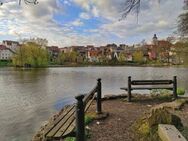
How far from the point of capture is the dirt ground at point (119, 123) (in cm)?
776

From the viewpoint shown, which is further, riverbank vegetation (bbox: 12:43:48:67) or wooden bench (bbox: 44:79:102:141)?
riverbank vegetation (bbox: 12:43:48:67)

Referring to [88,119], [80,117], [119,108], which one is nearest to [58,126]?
[88,119]

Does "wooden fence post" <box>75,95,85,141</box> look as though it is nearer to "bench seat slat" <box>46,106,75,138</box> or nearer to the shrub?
"bench seat slat" <box>46,106,75,138</box>

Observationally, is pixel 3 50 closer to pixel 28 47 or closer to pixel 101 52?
pixel 101 52

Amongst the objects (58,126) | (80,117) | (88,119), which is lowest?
(88,119)

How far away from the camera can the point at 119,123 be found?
368 inches

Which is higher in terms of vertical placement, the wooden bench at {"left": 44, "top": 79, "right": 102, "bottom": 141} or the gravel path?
the wooden bench at {"left": 44, "top": 79, "right": 102, "bottom": 141}

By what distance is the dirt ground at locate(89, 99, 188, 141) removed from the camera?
7.76 metres

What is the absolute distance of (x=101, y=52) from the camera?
171 metres

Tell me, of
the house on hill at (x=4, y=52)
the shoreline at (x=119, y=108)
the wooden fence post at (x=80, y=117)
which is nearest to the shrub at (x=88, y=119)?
the shoreline at (x=119, y=108)

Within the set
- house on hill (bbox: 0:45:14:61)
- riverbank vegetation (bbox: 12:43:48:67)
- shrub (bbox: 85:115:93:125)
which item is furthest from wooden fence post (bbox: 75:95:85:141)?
house on hill (bbox: 0:45:14:61)

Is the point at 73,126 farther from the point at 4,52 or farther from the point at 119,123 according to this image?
the point at 4,52

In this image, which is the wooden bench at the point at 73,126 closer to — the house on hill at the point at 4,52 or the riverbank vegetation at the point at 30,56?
the riverbank vegetation at the point at 30,56

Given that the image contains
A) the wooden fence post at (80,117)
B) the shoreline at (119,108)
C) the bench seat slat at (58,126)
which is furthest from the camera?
the shoreline at (119,108)
